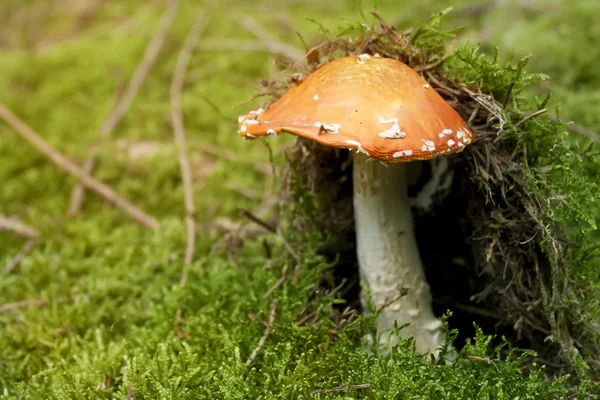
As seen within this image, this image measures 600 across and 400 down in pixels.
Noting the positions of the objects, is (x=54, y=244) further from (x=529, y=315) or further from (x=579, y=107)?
(x=579, y=107)

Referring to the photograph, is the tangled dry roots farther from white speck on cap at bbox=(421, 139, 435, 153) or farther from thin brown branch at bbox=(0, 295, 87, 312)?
thin brown branch at bbox=(0, 295, 87, 312)

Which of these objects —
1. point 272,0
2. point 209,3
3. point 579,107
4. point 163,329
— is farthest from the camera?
point 272,0

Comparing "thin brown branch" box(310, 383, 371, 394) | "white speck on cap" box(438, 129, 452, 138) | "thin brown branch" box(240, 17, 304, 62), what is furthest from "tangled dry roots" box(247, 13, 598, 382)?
"thin brown branch" box(240, 17, 304, 62)

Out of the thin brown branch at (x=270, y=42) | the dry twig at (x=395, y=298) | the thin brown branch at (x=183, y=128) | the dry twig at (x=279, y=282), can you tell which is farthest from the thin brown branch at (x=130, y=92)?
the dry twig at (x=395, y=298)

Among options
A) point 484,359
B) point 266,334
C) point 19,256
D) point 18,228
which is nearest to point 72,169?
point 18,228

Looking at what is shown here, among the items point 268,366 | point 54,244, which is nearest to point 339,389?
point 268,366

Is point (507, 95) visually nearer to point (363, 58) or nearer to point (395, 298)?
point (363, 58)

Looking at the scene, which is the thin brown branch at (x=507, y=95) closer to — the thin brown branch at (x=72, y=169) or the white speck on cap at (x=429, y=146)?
the white speck on cap at (x=429, y=146)
